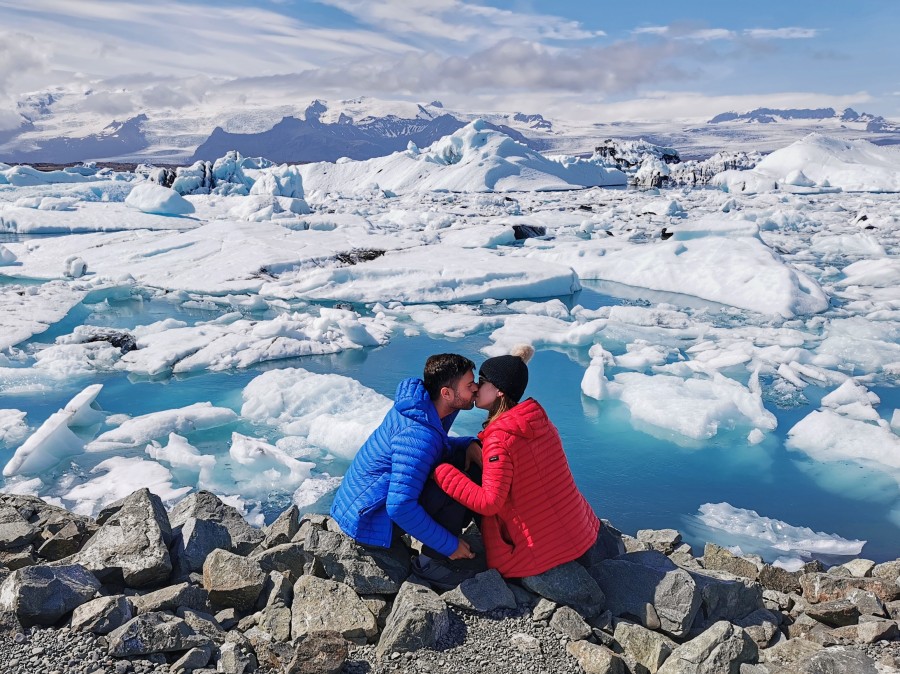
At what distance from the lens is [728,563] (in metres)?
3.45

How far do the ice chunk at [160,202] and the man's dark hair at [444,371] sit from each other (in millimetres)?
23488

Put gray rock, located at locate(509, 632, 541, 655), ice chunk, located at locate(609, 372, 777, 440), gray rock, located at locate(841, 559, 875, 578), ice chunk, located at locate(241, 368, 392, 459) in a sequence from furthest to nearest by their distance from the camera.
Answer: ice chunk, located at locate(609, 372, 777, 440)
ice chunk, located at locate(241, 368, 392, 459)
gray rock, located at locate(841, 559, 875, 578)
gray rock, located at locate(509, 632, 541, 655)

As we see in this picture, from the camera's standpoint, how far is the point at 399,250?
13.6 m

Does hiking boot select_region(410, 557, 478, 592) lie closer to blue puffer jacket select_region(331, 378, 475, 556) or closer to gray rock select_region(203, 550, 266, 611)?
blue puffer jacket select_region(331, 378, 475, 556)

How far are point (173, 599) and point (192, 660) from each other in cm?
39

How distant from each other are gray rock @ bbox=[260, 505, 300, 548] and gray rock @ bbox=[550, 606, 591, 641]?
1.28 metres

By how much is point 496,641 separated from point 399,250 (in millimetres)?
11647

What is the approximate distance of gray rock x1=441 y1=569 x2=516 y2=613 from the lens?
2.40 m

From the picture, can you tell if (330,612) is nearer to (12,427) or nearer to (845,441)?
(12,427)

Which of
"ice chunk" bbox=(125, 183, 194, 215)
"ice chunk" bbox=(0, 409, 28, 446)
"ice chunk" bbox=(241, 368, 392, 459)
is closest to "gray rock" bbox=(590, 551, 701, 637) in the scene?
"ice chunk" bbox=(241, 368, 392, 459)

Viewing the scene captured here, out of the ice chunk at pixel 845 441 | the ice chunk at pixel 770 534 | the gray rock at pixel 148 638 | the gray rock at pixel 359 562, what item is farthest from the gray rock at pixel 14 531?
the ice chunk at pixel 845 441

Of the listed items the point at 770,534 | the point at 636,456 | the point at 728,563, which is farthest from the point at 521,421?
the point at 636,456

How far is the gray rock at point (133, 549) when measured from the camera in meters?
2.60

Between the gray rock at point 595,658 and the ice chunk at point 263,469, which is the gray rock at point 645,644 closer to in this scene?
the gray rock at point 595,658
